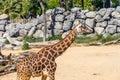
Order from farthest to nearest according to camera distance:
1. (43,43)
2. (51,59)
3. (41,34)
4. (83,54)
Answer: (41,34), (43,43), (83,54), (51,59)

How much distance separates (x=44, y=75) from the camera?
10945 millimetres

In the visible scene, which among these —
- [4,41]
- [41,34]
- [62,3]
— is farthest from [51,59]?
[62,3]

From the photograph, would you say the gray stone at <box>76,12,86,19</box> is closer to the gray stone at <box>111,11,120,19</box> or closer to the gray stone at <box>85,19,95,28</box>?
the gray stone at <box>85,19,95,28</box>

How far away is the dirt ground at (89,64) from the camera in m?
15.5

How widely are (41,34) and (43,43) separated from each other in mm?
4190

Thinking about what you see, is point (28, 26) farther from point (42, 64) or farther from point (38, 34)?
point (42, 64)

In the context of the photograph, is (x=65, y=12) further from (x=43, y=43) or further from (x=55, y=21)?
(x=43, y=43)

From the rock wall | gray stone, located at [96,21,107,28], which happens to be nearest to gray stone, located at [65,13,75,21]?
the rock wall

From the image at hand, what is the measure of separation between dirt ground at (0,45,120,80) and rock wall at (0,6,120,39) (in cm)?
495

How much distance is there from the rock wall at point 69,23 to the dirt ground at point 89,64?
4948mm

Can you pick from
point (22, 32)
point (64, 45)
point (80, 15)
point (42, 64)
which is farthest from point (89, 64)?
point (22, 32)

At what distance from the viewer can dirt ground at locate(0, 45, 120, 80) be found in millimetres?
15469

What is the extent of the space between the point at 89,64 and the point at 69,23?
11.2m

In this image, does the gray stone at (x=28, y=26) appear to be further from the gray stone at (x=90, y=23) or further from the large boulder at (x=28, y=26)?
the gray stone at (x=90, y=23)
